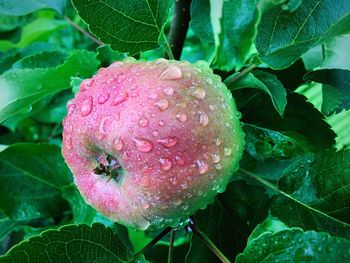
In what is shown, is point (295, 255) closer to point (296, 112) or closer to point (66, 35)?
point (296, 112)

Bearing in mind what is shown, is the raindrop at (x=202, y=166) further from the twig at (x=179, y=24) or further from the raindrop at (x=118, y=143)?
the twig at (x=179, y=24)

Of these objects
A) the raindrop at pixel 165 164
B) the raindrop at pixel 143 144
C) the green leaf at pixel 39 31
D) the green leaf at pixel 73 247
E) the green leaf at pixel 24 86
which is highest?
the raindrop at pixel 143 144

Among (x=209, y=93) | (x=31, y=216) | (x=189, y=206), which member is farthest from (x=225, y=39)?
(x=31, y=216)

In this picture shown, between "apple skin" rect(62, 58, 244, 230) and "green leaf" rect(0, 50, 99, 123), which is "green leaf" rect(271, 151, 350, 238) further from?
"green leaf" rect(0, 50, 99, 123)

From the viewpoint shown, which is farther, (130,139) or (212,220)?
(212,220)

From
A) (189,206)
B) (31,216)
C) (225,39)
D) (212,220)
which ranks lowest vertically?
(31,216)

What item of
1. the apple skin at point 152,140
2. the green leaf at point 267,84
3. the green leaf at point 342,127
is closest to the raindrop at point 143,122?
the apple skin at point 152,140
